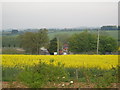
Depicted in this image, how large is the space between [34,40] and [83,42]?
1.13 metres

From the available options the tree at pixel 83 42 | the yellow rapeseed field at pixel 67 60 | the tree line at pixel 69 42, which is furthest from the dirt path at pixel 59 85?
the tree at pixel 83 42

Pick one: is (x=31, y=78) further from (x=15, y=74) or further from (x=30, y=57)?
(x=30, y=57)

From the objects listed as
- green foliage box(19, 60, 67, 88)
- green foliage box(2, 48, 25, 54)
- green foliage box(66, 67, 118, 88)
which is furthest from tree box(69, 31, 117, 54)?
green foliage box(19, 60, 67, 88)

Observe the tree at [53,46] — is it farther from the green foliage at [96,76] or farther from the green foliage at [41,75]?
the green foliage at [41,75]

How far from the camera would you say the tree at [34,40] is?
4.46 m

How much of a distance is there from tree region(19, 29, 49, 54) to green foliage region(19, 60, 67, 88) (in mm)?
900

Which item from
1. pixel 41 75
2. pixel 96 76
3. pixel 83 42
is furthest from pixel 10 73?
pixel 83 42

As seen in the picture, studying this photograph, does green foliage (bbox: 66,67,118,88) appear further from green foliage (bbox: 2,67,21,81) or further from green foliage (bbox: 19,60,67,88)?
green foliage (bbox: 2,67,21,81)

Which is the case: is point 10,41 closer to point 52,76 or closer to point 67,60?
point 67,60

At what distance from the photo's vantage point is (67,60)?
463 cm

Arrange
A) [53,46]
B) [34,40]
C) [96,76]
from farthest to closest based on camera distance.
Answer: [53,46]
[34,40]
[96,76]

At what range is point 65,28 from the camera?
442cm

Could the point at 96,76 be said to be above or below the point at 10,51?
below

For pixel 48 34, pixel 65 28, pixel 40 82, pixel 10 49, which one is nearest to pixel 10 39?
pixel 10 49
